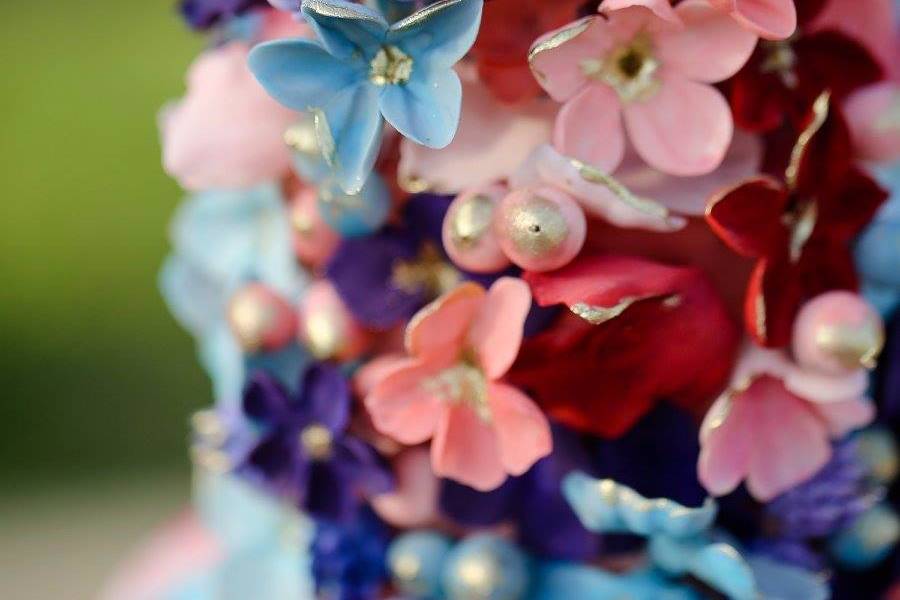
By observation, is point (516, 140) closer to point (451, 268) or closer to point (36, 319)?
point (451, 268)

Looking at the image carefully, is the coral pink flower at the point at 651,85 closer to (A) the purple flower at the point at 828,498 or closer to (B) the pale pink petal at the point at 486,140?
(B) the pale pink petal at the point at 486,140

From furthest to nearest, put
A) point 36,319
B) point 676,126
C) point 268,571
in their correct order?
1. point 36,319
2. point 268,571
3. point 676,126

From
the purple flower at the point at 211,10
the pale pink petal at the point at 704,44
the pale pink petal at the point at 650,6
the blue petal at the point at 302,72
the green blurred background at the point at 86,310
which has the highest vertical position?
the blue petal at the point at 302,72

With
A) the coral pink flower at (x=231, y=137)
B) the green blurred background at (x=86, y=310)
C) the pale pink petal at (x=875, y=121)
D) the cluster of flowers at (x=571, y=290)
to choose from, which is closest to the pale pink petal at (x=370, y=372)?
the cluster of flowers at (x=571, y=290)

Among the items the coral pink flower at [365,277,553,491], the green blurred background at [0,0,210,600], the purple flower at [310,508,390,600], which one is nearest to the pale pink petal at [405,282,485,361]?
the coral pink flower at [365,277,553,491]

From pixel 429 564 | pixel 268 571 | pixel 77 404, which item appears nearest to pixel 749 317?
pixel 429 564

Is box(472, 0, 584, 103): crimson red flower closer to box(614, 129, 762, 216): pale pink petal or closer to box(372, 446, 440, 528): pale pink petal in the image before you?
box(614, 129, 762, 216): pale pink petal
